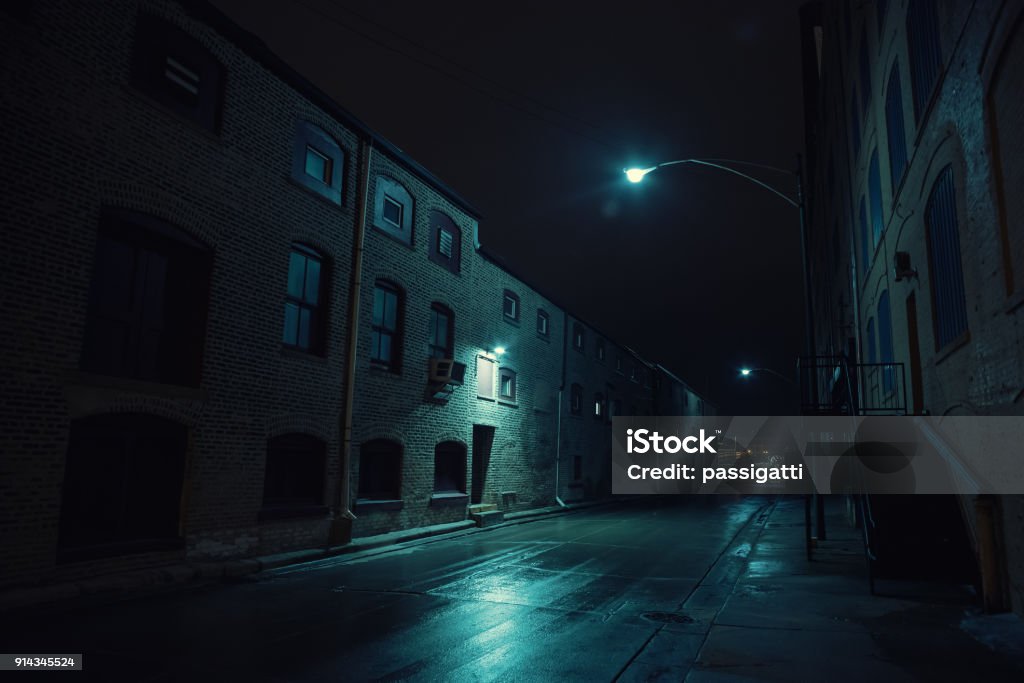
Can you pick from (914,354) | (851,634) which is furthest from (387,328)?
(851,634)

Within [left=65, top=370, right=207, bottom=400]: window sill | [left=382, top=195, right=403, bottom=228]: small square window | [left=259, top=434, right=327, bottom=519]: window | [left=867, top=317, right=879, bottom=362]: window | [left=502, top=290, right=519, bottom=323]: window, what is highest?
[left=382, top=195, right=403, bottom=228]: small square window

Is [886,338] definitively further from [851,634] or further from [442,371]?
[442,371]

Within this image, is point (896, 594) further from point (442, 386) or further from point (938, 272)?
point (442, 386)

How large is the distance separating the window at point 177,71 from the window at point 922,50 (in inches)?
454

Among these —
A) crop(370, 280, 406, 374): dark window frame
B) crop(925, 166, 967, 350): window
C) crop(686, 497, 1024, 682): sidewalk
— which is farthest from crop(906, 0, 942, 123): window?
crop(370, 280, 406, 374): dark window frame

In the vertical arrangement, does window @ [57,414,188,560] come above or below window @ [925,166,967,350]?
below

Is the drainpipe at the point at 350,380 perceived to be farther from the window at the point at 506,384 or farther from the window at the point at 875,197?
the window at the point at 875,197

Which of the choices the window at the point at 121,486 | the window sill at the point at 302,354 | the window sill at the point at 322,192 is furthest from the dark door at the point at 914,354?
the window at the point at 121,486

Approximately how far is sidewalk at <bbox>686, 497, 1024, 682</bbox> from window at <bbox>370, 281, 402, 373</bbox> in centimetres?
975

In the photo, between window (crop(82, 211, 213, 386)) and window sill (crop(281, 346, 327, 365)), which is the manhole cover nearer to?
window (crop(82, 211, 213, 386))

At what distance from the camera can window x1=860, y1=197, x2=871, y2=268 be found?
16.6m

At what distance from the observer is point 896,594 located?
8.68 m

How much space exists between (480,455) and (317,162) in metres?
11.0

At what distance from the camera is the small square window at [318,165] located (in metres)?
13.8
